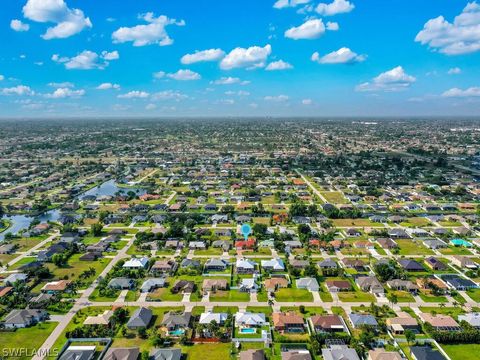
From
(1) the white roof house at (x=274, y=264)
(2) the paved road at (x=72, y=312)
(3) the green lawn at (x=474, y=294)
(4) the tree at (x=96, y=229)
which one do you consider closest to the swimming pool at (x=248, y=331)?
(1) the white roof house at (x=274, y=264)

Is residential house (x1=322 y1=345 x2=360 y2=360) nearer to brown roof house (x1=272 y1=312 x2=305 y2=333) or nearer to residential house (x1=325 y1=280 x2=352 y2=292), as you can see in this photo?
brown roof house (x1=272 y1=312 x2=305 y2=333)

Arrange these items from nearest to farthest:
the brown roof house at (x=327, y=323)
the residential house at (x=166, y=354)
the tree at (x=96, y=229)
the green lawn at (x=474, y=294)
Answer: the residential house at (x=166, y=354), the brown roof house at (x=327, y=323), the green lawn at (x=474, y=294), the tree at (x=96, y=229)

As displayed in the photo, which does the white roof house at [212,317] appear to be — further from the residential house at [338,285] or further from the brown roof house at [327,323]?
the residential house at [338,285]

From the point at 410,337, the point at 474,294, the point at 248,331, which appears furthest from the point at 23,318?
the point at 474,294

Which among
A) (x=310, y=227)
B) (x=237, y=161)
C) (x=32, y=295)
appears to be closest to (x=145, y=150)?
(x=237, y=161)

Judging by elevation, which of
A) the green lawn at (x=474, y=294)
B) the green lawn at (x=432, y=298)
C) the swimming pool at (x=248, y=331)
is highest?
the swimming pool at (x=248, y=331)

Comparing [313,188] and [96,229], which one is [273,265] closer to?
[96,229]
